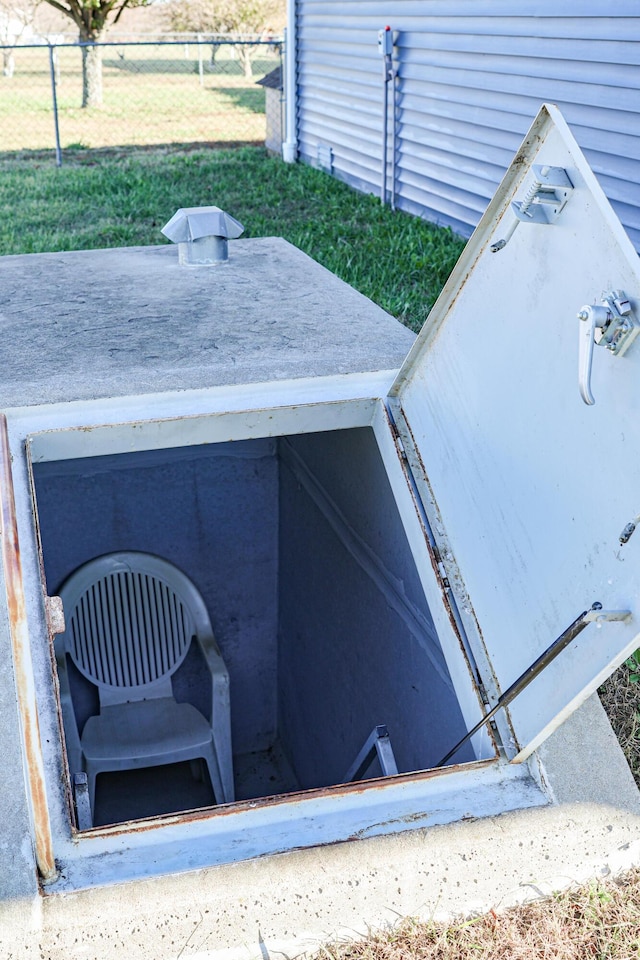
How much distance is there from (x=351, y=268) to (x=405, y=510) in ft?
12.3

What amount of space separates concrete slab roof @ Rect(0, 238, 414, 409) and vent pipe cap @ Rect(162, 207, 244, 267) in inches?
2.6

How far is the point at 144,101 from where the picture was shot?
17672 millimetres

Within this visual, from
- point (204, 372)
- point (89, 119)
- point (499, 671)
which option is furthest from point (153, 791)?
point (89, 119)

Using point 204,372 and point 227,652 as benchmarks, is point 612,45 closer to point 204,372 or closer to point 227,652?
point 204,372

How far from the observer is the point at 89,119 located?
593 inches

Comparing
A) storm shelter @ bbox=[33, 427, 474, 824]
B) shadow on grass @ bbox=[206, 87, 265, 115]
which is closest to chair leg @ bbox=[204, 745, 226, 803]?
storm shelter @ bbox=[33, 427, 474, 824]

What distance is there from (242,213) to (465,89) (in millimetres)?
2197

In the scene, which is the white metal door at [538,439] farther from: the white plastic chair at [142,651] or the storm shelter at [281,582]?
the white plastic chair at [142,651]

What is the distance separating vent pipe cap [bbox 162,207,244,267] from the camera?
3750 millimetres

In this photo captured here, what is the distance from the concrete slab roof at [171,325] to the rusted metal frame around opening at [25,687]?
24.2 inches

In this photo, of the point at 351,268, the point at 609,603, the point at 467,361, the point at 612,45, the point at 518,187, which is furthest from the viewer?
the point at 351,268

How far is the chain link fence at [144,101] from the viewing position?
11195 millimetres

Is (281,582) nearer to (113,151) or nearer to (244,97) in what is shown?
(113,151)

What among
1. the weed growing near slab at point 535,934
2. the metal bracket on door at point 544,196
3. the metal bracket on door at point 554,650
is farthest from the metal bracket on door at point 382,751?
the metal bracket on door at point 544,196
